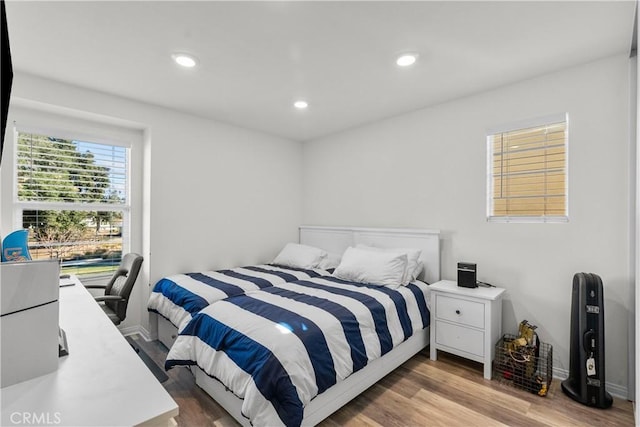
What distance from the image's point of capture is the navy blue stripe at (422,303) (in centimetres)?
280

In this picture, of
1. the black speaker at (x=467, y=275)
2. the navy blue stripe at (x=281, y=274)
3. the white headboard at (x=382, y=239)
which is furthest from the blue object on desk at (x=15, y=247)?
the white headboard at (x=382, y=239)

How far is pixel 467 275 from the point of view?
8.87ft

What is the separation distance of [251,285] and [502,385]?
227 cm

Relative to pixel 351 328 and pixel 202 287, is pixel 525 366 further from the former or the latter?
pixel 202 287

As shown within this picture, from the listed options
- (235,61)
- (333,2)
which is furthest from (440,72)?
(235,61)

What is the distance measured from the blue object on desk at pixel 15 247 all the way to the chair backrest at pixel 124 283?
1236mm

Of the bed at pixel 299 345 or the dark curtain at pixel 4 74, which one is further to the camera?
the bed at pixel 299 345

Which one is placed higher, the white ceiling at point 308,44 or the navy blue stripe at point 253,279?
the white ceiling at point 308,44

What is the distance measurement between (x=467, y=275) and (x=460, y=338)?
1.77 ft

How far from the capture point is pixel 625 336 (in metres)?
2.18

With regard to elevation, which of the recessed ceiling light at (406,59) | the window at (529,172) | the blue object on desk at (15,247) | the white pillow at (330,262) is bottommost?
the white pillow at (330,262)

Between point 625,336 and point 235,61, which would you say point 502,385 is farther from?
point 235,61

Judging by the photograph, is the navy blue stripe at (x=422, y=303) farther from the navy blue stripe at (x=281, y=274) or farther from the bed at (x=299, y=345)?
the navy blue stripe at (x=281, y=274)

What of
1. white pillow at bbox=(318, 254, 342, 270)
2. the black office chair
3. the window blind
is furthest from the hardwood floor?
the window blind
